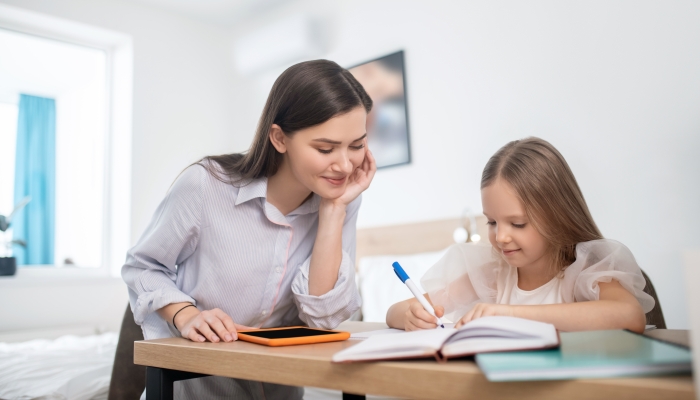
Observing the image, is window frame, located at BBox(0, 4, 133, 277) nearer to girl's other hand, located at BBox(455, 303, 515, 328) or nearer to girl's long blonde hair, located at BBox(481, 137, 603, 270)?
girl's long blonde hair, located at BBox(481, 137, 603, 270)

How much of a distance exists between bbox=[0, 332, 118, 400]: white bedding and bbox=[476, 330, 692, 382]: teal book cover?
1382mm

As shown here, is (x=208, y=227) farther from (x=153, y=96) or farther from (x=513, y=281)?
(x=153, y=96)

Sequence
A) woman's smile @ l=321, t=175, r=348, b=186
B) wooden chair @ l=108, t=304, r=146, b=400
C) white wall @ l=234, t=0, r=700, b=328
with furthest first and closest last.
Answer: white wall @ l=234, t=0, r=700, b=328 < wooden chair @ l=108, t=304, r=146, b=400 < woman's smile @ l=321, t=175, r=348, b=186

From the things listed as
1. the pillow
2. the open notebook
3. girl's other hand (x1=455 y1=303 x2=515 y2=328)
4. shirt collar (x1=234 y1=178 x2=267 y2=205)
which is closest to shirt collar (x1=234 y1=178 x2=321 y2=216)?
shirt collar (x1=234 y1=178 x2=267 y2=205)

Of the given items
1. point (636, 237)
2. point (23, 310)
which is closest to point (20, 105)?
point (23, 310)

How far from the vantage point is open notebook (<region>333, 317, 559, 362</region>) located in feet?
1.72

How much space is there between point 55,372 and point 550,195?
1505 mm

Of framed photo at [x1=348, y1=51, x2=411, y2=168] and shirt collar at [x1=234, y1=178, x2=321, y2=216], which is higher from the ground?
framed photo at [x1=348, y1=51, x2=411, y2=168]

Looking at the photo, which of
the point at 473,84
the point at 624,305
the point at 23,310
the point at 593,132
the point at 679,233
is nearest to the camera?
the point at 624,305

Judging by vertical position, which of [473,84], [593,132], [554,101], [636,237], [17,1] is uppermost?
[17,1]

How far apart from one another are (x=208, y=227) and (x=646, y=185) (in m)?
1.67

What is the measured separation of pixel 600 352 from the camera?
0.50m

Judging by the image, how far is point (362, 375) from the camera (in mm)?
572

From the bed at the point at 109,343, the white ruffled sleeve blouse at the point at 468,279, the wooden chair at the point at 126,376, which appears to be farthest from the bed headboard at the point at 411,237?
the wooden chair at the point at 126,376
